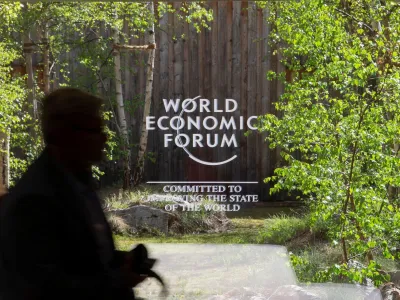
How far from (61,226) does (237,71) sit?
1.28 meters

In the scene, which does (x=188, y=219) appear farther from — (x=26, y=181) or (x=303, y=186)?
(x=26, y=181)

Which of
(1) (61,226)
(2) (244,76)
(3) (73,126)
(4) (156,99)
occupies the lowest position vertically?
(1) (61,226)

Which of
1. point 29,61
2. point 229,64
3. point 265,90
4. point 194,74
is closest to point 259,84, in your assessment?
point 265,90

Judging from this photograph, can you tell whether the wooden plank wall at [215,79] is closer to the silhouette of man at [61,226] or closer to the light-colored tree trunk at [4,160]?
the light-colored tree trunk at [4,160]

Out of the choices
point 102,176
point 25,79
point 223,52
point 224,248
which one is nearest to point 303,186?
point 224,248

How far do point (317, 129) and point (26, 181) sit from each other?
1.64 metres

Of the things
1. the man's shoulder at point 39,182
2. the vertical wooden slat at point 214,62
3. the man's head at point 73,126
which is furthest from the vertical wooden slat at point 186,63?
the man's shoulder at point 39,182

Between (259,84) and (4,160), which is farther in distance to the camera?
(259,84)

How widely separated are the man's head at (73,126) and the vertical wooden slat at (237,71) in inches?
32.1

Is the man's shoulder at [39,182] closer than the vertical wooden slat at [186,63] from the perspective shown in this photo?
Yes

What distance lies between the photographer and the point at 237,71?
9.43 ft

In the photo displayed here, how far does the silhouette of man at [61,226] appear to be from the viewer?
183 cm

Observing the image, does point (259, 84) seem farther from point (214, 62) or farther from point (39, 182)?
point (39, 182)

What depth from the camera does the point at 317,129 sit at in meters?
3.12
